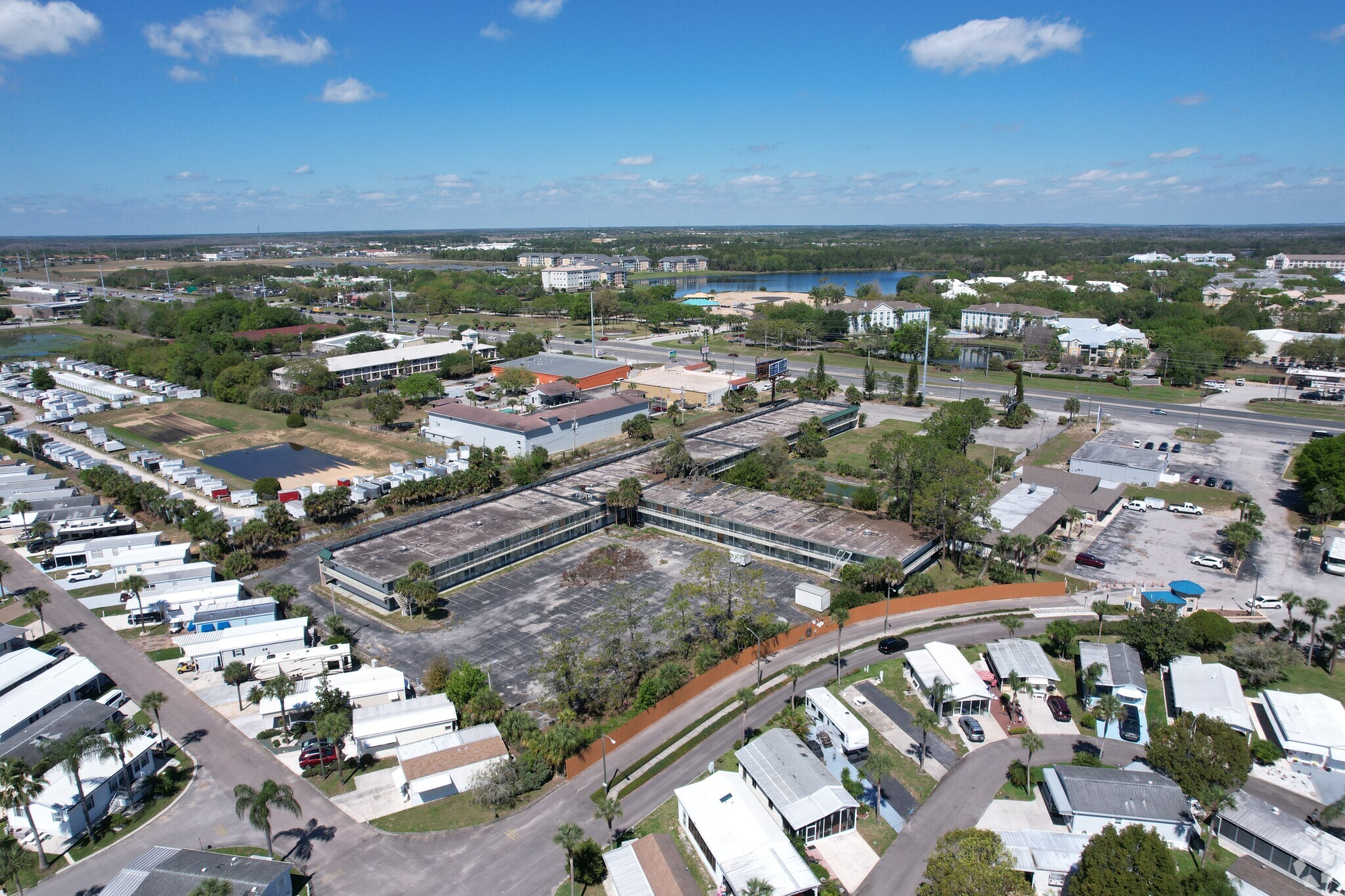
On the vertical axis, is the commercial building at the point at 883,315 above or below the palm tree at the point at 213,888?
above

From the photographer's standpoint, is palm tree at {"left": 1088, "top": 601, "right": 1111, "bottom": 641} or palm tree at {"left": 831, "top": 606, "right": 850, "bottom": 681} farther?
palm tree at {"left": 1088, "top": 601, "right": 1111, "bottom": 641}

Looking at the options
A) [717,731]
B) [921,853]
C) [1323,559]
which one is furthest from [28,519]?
[1323,559]

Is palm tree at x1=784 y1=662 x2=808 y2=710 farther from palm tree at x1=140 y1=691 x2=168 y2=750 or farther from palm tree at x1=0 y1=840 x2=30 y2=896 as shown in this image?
palm tree at x1=0 y1=840 x2=30 y2=896

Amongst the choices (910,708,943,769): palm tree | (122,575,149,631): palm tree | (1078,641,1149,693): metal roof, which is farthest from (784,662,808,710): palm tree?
(122,575,149,631): palm tree

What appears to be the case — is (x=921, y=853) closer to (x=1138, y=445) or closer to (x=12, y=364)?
(x=1138, y=445)

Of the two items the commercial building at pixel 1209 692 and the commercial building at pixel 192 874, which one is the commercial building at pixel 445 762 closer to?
the commercial building at pixel 192 874

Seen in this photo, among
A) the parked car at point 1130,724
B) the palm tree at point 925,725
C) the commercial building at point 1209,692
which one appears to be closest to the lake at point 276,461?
the palm tree at point 925,725

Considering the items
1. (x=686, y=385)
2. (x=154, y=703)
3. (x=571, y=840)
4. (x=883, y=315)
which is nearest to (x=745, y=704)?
(x=571, y=840)
